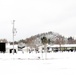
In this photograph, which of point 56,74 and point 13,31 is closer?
point 56,74

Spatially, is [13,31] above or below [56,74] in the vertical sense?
above

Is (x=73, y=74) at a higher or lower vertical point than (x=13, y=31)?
lower

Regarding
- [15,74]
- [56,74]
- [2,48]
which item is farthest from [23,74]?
[2,48]

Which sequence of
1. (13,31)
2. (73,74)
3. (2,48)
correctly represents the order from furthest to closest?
(2,48), (13,31), (73,74)

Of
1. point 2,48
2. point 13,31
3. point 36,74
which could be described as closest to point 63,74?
point 36,74

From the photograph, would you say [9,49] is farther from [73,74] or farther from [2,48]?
[73,74]

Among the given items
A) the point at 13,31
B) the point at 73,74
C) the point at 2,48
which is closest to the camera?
the point at 73,74

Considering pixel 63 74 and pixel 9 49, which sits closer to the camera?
pixel 63 74

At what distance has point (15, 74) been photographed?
52.2ft

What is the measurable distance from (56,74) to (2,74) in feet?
9.53

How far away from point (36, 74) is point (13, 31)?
59864mm

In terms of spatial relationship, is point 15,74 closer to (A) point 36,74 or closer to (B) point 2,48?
(A) point 36,74

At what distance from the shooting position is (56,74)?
15859 mm

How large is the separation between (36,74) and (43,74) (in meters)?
0.39
